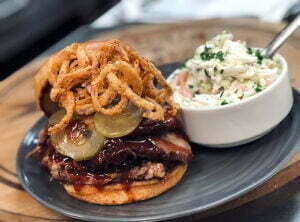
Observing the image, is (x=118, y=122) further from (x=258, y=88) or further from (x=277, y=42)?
(x=277, y=42)

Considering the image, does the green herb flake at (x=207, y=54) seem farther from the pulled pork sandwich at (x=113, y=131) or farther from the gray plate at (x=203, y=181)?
the gray plate at (x=203, y=181)

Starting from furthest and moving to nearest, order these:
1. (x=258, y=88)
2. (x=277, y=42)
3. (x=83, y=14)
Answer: (x=83, y=14) < (x=277, y=42) < (x=258, y=88)

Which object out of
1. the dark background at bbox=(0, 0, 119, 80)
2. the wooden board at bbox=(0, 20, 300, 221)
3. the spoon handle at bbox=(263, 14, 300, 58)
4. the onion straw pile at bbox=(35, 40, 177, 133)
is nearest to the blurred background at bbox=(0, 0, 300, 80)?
the dark background at bbox=(0, 0, 119, 80)

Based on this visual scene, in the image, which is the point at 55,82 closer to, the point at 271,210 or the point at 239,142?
the point at 239,142

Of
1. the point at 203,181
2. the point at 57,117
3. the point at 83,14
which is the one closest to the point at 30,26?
the point at 83,14

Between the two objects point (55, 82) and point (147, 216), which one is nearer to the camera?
point (147, 216)

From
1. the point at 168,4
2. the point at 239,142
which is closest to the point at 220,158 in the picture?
the point at 239,142
